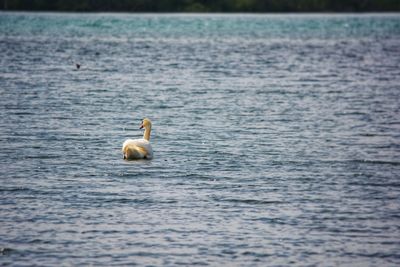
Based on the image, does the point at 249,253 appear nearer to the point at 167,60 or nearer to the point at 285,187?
the point at 285,187

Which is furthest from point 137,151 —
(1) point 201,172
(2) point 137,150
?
(1) point 201,172

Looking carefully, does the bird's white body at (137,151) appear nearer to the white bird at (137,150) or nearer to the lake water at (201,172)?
the white bird at (137,150)

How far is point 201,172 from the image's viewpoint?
23969 mm

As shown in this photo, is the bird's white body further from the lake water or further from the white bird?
the lake water

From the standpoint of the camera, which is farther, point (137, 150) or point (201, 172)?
point (137, 150)

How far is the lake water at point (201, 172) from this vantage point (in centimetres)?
1709

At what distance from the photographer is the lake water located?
1709 centimetres

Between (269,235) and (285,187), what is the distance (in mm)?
4488

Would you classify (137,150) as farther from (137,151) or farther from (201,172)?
(201,172)

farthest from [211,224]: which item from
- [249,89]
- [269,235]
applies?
[249,89]

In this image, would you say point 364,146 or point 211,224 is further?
point 364,146

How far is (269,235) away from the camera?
17828 millimetres

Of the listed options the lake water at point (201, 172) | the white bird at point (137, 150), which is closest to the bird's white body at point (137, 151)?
the white bird at point (137, 150)

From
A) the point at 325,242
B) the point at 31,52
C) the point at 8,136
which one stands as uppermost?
the point at 31,52
